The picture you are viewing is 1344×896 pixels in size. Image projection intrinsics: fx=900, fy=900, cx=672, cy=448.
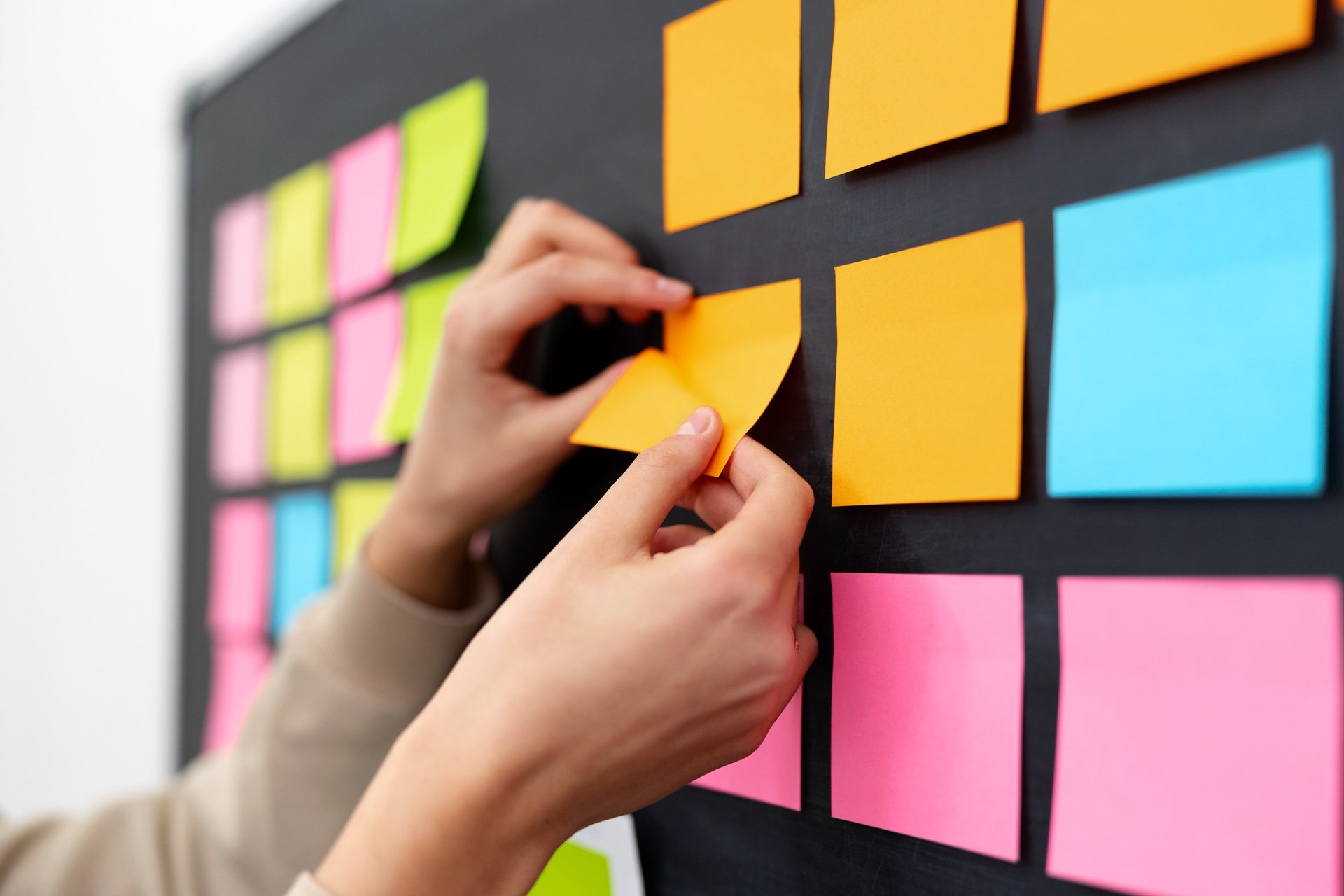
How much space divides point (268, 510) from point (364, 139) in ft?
1.31

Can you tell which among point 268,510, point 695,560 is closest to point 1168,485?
point 695,560

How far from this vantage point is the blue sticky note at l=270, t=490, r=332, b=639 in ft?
2.90

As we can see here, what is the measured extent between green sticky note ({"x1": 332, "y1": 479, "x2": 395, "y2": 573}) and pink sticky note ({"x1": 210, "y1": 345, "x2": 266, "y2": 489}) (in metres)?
0.17

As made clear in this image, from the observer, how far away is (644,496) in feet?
1.32

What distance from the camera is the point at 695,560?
371 mm

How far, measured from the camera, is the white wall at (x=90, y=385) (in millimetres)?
1212

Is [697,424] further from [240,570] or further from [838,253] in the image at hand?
[240,570]

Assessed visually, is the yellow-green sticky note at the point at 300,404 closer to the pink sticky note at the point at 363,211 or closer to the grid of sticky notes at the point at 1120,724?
the pink sticky note at the point at 363,211

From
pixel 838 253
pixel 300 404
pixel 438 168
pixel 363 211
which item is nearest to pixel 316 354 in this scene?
pixel 300 404

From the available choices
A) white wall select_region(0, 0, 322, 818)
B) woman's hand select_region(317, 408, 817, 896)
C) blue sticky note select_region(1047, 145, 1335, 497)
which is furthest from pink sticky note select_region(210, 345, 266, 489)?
blue sticky note select_region(1047, 145, 1335, 497)

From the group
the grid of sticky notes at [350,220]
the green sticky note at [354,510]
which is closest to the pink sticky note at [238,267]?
the grid of sticky notes at [350,220]

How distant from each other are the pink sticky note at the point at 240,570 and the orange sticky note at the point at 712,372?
591mm

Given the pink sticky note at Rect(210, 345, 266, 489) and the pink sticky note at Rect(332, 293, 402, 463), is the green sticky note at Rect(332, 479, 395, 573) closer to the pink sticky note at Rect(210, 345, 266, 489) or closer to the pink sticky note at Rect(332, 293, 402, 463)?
the pink sticky note at Rect(332, 293, 402, 463)

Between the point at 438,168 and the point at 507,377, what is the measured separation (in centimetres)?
25
